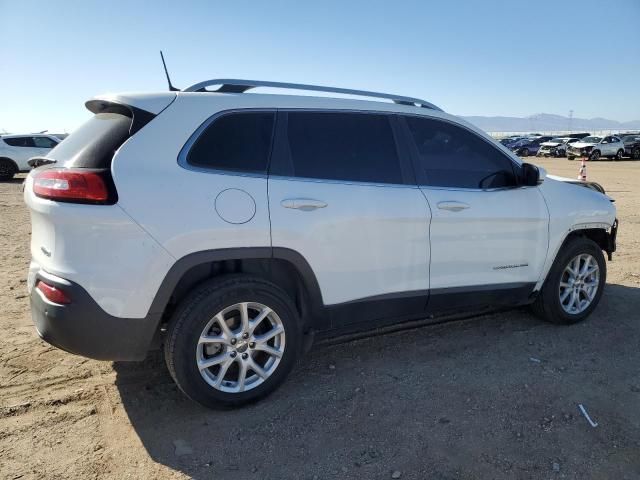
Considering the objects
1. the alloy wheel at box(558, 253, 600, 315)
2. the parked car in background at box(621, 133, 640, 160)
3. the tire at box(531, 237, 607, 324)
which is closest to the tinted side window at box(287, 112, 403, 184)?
the tire at box(531, 237, 607, 324)

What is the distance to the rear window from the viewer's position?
259cm

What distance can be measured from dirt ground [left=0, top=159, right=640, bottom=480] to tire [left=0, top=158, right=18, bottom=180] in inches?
678

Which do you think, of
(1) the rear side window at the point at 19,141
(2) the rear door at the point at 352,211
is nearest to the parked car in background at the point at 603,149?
(1) the rear side window at the point at 19,141

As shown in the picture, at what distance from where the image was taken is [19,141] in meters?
18.2

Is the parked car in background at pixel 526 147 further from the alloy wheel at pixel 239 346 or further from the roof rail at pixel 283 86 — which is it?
the alloy wheel at pixel 239 346

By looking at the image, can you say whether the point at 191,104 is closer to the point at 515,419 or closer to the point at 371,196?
the point at 371,196

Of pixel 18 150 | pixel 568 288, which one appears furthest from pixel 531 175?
pixel 18 150

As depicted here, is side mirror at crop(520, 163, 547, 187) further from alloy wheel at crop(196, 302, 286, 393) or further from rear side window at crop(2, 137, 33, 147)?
rear side window at crop(2, 137, 33, 147)

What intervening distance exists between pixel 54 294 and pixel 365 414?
1878 mm

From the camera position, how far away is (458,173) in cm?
360

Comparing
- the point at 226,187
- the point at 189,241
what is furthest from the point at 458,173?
the point at 189,241

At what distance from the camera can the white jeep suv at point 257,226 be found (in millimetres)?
2539

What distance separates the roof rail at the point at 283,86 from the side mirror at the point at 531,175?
32.2 inches

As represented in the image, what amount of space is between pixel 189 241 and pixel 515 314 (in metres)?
3.23
